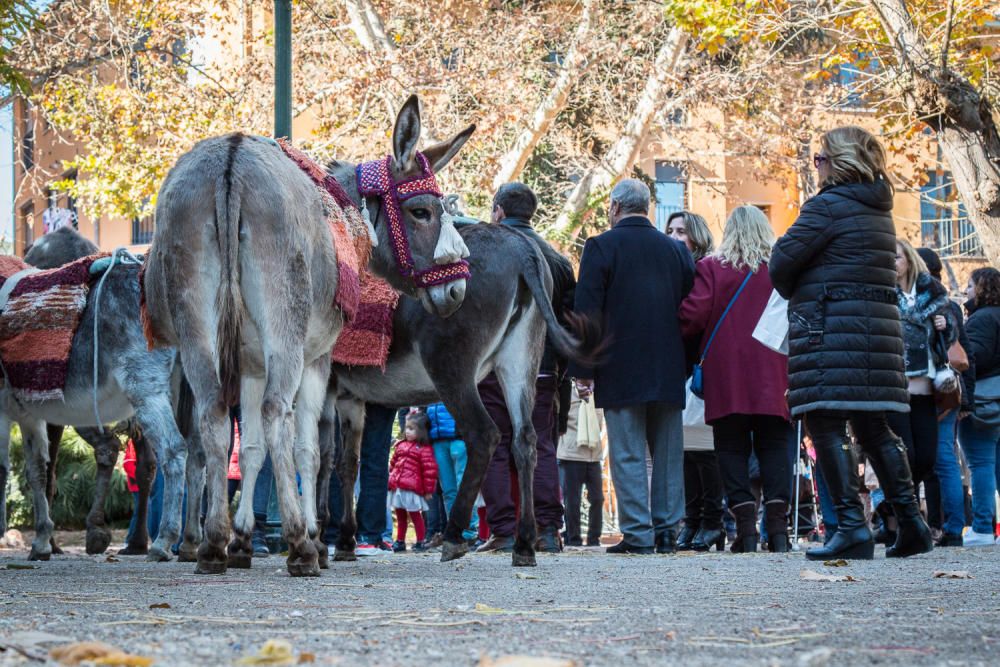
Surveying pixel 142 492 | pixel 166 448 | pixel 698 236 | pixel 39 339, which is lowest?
pixel 142 492

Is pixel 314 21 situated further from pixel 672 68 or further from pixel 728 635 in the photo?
pixel 728 635

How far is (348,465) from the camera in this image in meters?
9.38

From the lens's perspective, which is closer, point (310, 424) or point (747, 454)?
point (310, 424)

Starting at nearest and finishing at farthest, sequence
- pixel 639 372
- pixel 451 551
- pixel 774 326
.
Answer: pixel 451 551
pixel 774 326
pixel 639 372

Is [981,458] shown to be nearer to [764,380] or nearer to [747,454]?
[747,454]

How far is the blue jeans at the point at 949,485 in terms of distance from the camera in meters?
11.8

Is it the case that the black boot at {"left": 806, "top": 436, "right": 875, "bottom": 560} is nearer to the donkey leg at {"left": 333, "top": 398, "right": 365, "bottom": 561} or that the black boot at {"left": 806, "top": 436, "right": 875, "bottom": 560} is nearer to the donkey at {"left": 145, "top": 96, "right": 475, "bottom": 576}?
the donkey leg at {"left": 333, "top": 398, "right": 365, "bottom": 561}

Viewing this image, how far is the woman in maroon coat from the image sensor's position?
10.5 meters

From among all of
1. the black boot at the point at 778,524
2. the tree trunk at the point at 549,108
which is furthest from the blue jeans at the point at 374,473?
the tree trunk at the point at 549,108

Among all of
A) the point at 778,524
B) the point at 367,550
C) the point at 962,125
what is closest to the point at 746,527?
the point at 778,524

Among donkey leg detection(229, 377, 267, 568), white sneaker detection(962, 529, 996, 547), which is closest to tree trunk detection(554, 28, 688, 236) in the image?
white sneaker detection(962, 529, 996, 547)

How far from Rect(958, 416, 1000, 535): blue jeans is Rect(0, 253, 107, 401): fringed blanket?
24.9 feet

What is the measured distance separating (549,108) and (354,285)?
16138 mm

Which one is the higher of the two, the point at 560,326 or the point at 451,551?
the point at 560,326
